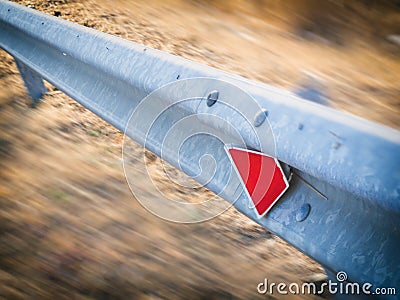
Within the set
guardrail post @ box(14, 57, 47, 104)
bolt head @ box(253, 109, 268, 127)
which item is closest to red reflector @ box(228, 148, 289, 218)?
bolt head @ box(253, 109, 268, 127)

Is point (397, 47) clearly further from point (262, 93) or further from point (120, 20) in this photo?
Answer: point (262, 93)

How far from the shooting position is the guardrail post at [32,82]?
3.36 meters

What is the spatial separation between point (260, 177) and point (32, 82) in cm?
256

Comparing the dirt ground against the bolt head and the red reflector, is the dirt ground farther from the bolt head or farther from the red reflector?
the bolt head

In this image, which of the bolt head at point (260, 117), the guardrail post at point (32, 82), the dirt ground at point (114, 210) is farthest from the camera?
the guardrail post at point (32, 82)

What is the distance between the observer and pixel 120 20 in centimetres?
488

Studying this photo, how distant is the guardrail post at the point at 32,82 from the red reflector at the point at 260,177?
2383 millimetres

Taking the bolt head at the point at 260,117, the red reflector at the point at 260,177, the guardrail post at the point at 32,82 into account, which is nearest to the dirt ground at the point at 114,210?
the guardrail post at the point at 32,82

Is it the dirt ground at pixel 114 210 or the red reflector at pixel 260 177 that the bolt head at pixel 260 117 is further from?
the dirt ground at pixel 114 210

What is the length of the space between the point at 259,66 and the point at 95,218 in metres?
2.92

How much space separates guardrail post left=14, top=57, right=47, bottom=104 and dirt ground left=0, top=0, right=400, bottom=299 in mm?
78

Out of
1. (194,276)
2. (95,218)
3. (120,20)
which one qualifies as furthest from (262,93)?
(120,20)

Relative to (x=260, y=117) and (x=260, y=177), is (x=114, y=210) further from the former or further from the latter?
(x=260, y=117)

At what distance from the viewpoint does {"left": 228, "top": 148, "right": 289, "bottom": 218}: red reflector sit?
1512 millimetres
